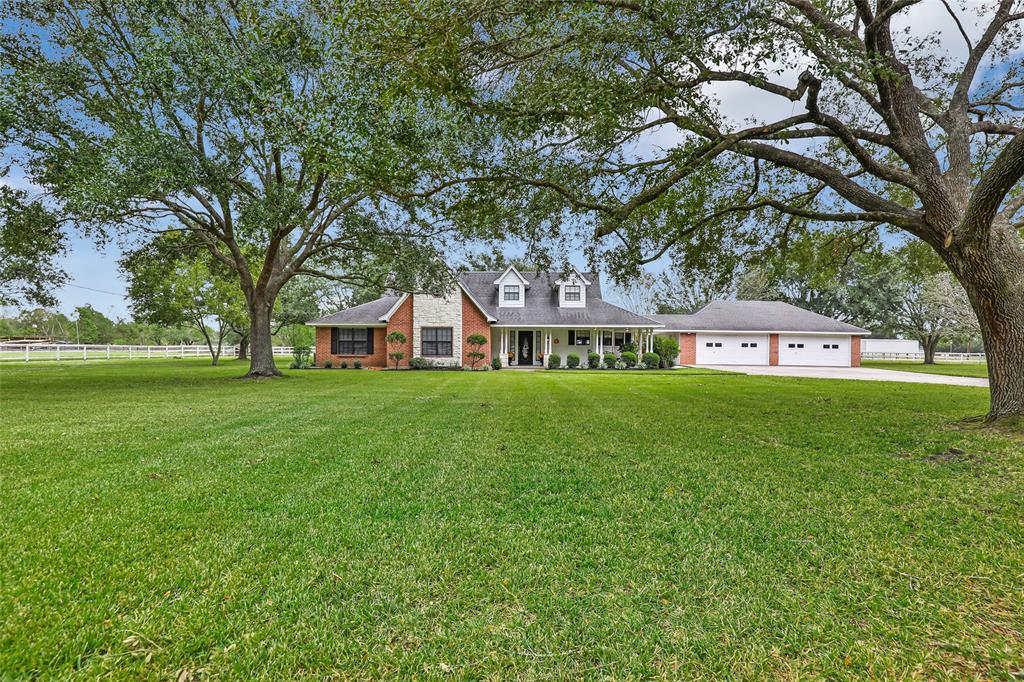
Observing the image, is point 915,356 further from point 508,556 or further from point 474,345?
point 508,556

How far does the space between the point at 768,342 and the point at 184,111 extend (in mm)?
31007

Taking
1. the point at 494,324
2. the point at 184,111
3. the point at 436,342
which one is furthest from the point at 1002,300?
the point at 436,342

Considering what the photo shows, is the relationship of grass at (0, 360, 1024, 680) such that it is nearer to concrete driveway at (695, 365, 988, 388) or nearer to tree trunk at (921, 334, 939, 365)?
concrete driveway at (695, 365, 988, 388)

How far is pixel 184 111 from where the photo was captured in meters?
11.9

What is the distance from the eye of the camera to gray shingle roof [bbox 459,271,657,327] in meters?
23.8

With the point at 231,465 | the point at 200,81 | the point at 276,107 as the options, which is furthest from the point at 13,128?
→ the point at 231,465

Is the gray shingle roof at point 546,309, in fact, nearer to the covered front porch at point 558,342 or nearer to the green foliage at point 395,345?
the covered front porch at point 558,342

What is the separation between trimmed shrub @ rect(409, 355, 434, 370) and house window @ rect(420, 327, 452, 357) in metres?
0.64

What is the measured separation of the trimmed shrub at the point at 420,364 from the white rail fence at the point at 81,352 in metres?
24.2

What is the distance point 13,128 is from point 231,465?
11.6m

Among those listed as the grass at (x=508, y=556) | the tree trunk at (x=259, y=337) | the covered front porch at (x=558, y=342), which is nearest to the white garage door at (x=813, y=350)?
the covered front porch at (x=558, y=342)

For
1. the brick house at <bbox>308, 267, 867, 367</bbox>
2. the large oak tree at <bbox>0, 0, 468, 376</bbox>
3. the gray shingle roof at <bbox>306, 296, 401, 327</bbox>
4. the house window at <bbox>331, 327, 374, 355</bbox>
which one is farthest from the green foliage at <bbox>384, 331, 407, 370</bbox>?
the large oak tree at <bbox>0, 0, 468, 376</bbox>

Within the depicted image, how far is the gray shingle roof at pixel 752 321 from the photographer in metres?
28.9

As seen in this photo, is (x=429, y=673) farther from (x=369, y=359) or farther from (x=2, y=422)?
(x=369, y=359)
